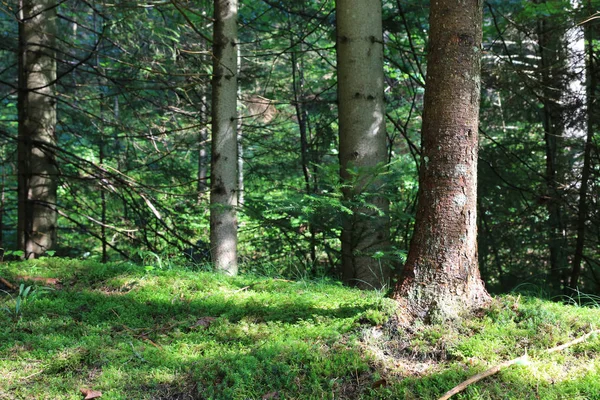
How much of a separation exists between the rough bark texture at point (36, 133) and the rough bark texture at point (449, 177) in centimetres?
566

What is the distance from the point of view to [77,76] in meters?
13.9

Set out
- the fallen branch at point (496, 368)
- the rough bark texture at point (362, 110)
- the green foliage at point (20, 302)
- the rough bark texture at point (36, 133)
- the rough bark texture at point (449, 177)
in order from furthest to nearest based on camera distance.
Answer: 1. the rough bark texture at point (36, 133)
2. the rough bark texture at point (362, 110)
3. the green foliage at point (20, 302)
4. the rough bark texture at point (449, 177)
5. the fallen branch at point (496, 368)

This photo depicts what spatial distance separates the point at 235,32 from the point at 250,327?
372 centimetres

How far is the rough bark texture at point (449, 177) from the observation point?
3211 mm

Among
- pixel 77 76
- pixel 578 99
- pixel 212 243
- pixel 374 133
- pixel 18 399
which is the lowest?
pixel 18 399

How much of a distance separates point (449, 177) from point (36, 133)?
6.18 meters

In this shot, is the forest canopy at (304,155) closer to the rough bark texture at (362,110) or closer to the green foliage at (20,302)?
the rough bark texture at (362,110)

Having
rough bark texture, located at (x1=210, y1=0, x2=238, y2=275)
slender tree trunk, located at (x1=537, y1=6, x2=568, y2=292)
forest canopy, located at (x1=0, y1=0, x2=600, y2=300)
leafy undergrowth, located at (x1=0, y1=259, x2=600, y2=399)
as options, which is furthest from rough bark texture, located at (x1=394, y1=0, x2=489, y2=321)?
slender tree trunk, located at (x1=537, y1=6, x2=568, y2=292)

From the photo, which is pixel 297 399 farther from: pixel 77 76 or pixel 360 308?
pixel 77 76

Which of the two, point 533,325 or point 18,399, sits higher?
point 533,325

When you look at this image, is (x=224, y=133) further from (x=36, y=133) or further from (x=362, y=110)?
(x=36, y=133)

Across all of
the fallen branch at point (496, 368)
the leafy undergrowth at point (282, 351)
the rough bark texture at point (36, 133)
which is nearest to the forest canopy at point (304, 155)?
the rough bark texture at point (36, 133)

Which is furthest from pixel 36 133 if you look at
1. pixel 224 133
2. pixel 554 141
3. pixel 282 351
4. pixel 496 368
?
pixel 554 141


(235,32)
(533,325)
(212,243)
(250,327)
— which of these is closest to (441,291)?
(533,325)
